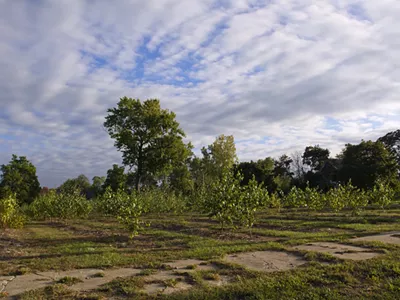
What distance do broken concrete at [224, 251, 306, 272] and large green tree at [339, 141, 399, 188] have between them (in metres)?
28.9

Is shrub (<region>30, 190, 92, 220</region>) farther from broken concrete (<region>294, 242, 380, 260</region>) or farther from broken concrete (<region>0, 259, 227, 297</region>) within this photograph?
broken concrete (<region>294, 242, 380, 260</region>)

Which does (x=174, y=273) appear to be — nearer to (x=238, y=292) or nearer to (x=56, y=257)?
(x=238, y=292)

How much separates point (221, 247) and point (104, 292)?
4075 mm

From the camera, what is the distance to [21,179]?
35719 mm

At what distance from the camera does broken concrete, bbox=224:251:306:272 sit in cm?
609

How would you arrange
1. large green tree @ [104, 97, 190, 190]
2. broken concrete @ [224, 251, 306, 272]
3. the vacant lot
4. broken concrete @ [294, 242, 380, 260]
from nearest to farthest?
the vacant lot
broken concrete @ [224, 251, 306, 272]
broken concrete @ [294, 242, 380, 260]
large green tree @ [104, 97, 190, 190]

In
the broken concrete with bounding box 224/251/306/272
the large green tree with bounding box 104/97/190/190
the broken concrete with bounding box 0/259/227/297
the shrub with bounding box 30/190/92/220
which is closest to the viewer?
the broken concrete with bounding box 0/259/227/297

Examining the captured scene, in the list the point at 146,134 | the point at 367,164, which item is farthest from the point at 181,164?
the point at 367,164

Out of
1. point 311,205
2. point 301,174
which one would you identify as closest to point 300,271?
point 311,205

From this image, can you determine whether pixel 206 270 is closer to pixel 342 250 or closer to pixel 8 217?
pixel 342 250

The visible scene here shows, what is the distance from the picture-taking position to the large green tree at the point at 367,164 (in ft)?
108

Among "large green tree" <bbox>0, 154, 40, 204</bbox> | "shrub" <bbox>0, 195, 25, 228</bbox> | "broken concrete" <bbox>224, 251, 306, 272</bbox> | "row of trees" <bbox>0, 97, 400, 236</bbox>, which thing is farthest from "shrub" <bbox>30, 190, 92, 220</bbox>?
"large green tree" <bbox>0, 154, 40, 204</bbox>

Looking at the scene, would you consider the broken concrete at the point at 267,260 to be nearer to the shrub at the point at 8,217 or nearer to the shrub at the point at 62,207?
the shrub at the point at 8,217

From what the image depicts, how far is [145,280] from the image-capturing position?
17.3 ft
